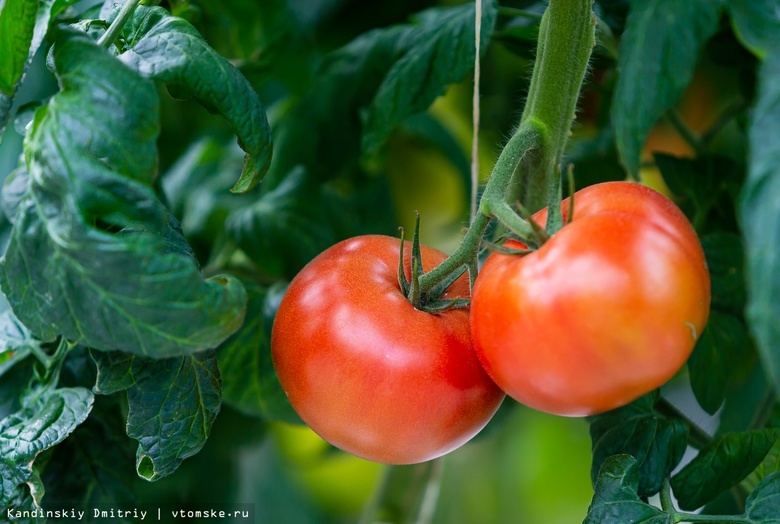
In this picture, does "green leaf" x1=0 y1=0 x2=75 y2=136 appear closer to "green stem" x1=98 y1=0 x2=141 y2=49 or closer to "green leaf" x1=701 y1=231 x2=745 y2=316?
"green stem" x1=98 y1=0 x2=141 y2=49

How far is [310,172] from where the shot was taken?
0.83 m

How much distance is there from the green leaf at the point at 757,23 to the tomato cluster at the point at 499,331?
94 mm

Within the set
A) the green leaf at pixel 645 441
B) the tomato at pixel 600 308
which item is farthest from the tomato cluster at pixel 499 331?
the green leaf at pixel 645 441

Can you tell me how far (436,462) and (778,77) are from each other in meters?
0.71

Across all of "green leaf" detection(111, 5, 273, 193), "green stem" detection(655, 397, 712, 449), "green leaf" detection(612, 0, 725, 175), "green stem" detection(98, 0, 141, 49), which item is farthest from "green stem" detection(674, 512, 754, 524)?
"green stem" detection(98, 0, 141, 49)

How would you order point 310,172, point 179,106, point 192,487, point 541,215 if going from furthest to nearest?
point 179,106 < point 192,487 < point 310,172 < point 541,215

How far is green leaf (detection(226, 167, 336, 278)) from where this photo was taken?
78 cm

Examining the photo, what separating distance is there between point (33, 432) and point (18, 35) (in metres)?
0.26

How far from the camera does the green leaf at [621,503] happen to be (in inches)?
19.1

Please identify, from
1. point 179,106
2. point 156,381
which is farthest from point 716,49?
point 179,106

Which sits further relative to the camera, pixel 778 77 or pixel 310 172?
pixel 310 172

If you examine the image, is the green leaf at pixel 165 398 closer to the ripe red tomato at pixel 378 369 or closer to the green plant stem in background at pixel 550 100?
the ripe red tomato at pixel 378 369

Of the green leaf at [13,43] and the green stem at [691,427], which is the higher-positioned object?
the green leaf at [13,43]

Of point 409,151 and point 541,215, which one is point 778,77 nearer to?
point 541,215
